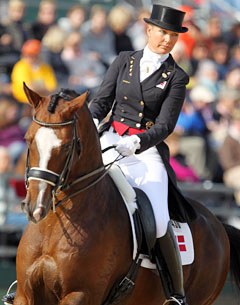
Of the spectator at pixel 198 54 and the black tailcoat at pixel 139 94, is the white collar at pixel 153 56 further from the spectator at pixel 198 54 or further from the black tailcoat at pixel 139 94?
the spectator at pixel 198 54

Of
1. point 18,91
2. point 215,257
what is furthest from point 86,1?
point 215,257

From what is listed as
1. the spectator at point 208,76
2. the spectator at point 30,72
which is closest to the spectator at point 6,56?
the spectator at point 30,72

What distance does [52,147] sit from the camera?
5.81 meters

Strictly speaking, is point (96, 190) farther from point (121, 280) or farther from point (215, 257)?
point (215, 257)

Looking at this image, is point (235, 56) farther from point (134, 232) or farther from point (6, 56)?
point (134, 232)

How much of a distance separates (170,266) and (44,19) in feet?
26.5

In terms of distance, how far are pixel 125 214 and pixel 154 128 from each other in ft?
2.19

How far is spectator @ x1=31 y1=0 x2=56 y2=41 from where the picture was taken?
14.2 meters

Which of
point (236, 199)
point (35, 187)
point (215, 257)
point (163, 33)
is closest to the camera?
point (35, 187)

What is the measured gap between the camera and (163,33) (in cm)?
696

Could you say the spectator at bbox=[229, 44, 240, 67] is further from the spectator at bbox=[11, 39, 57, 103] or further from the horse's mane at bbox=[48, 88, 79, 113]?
the horse's mane at bbox=[48, 88, 79, 113]

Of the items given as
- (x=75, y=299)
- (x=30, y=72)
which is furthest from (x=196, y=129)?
(x=75, y=299)

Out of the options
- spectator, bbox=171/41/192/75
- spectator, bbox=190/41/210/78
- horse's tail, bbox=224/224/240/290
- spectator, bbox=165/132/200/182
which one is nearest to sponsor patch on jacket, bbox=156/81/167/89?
horse's tail, bbox=224/224/240/290

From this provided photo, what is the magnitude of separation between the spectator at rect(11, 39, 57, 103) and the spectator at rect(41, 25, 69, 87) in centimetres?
36
